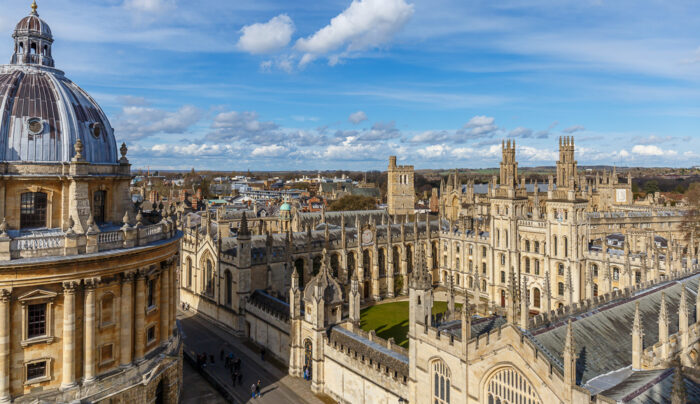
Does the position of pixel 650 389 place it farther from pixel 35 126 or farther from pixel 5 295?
pixel 35 126

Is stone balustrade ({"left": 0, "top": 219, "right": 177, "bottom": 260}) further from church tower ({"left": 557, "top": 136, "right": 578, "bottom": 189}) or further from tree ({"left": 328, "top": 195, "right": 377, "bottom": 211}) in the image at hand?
tree ({"left": 328, "top": 195, "right": 377, "bottom": 211})

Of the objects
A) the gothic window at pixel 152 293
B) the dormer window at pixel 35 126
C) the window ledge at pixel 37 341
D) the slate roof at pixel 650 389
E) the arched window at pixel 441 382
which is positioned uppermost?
the dormer window at pixel 35 126

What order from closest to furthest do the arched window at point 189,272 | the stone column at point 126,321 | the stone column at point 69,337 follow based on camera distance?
the stone column at point 69,337, the stone column at point 126,321, the arched window at point 189,272

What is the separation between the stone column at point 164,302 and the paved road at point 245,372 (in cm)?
631

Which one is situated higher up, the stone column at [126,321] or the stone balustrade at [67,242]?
the stone balustrade at [67,242]

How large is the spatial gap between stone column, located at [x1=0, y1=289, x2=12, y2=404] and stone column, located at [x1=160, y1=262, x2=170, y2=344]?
7483mm

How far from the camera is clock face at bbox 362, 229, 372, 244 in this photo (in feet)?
169

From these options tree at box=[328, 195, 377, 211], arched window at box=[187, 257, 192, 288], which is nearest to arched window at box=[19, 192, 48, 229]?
arched window at box=[187, 257, 192, 288]

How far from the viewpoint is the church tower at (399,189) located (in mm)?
83812

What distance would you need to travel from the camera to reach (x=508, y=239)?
4809 cm

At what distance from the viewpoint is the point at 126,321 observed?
75.0 feet


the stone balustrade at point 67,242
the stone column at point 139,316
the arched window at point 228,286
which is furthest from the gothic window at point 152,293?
the arched window at point 228,286

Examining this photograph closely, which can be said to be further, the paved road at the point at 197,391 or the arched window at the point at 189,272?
the arched window at the point at 189,272

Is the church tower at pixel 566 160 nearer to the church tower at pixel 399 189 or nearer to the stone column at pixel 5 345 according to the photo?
the church tower at pixel 399 189
